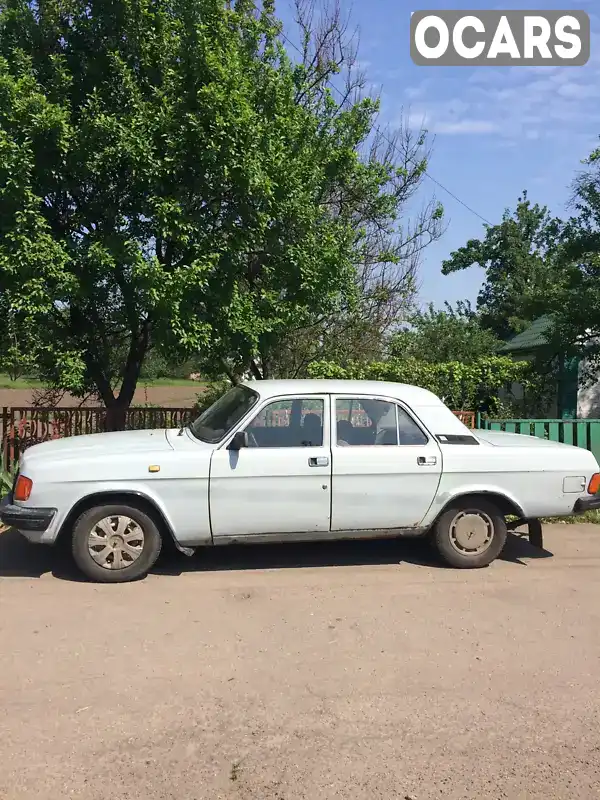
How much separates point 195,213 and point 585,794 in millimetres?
7337

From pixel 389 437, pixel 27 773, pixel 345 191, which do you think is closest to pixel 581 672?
pixel 389 437

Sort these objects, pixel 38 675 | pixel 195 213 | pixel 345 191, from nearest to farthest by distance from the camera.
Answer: pixel 38 675 → pixel 195 213 → pixel 345 191

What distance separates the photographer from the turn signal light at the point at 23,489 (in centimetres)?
532

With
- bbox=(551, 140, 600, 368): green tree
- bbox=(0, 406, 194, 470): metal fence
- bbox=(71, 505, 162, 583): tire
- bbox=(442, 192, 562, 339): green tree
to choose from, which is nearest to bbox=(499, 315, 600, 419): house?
bbox=(551, 140, 600, 368): green tree

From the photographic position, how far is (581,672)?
13.4 ft

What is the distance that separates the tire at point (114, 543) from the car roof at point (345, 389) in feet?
4.77

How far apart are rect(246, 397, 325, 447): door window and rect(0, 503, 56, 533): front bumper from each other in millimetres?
1680


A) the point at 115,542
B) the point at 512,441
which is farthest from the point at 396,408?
the point at 115,542

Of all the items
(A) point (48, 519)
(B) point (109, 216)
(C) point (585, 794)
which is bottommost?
(C) point (585, 794)

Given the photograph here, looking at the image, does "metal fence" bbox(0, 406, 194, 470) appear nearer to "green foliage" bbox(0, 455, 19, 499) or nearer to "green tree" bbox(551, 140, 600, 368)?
"green foliage" bbox(0, 455, 19, 499)

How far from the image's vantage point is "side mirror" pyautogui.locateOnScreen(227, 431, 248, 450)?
218 inches

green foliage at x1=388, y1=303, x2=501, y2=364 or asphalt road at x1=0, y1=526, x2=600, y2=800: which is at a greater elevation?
green foliage at x1=388, y1=303, x2=501, y2=364

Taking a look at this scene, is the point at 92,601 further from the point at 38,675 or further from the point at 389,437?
the point at 389,437

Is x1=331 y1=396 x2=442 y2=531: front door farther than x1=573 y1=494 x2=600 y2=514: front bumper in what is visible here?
No
